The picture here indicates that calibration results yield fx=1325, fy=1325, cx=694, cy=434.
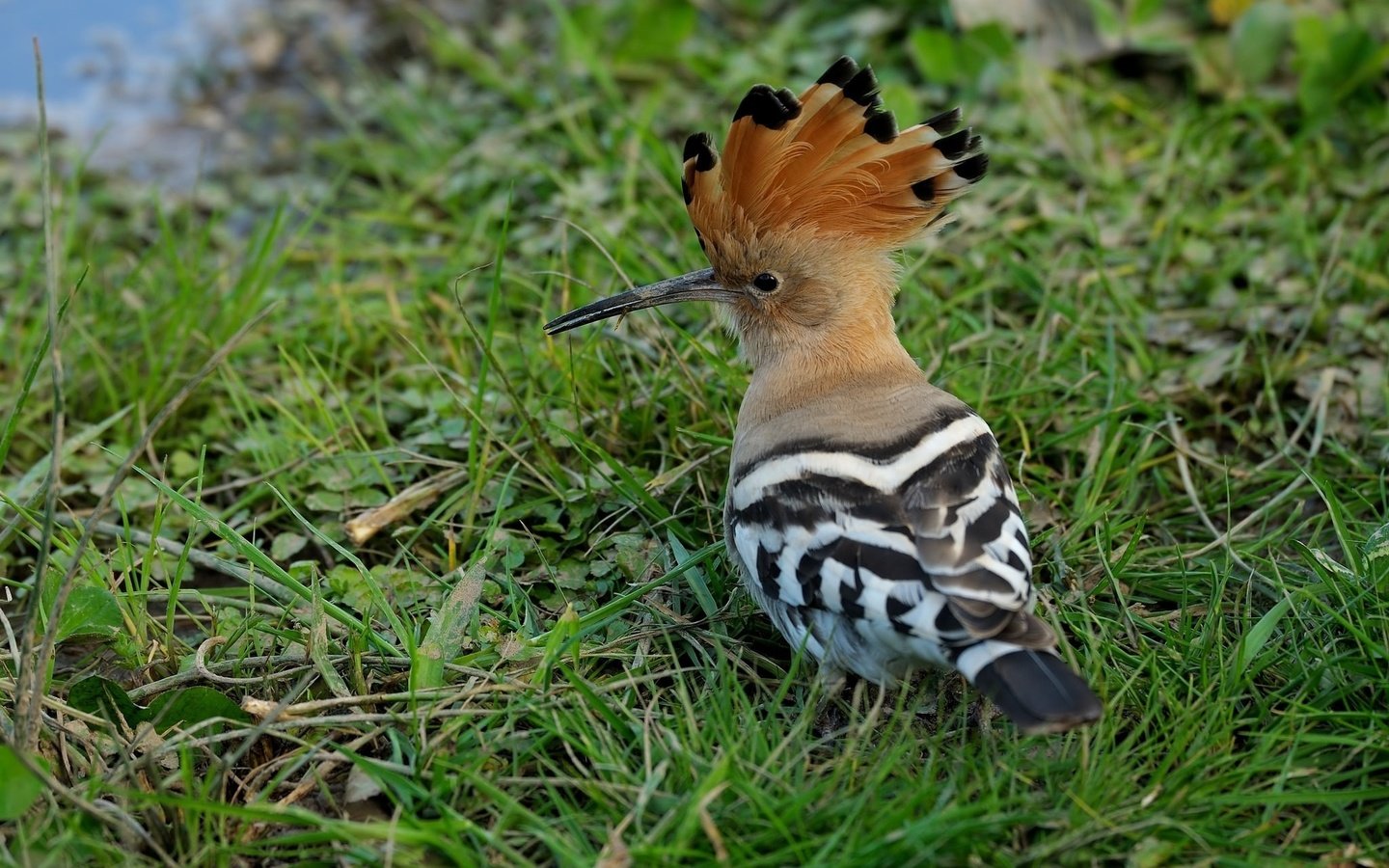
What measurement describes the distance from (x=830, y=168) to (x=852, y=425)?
497 millimetres

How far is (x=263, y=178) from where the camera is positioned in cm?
419

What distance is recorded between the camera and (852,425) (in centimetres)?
231

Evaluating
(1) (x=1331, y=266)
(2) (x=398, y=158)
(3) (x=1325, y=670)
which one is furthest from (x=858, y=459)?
(2) (x=398, y=158)

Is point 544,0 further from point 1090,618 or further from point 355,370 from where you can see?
point 1090,618

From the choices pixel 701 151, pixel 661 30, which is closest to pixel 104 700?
pixel 701 151

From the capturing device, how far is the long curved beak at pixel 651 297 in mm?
2609

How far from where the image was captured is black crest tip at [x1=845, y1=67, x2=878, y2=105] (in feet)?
7.73

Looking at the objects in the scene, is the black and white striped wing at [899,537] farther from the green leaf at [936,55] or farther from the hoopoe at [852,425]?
the green leaf at [936,55]

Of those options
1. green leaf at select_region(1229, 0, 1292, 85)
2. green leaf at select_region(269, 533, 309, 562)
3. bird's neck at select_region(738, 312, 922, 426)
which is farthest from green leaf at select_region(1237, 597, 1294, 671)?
green leaf at select_region(1229, 0, 1292, 85)

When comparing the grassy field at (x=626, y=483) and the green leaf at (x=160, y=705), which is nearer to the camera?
the grassy field at (x=626, y=483)

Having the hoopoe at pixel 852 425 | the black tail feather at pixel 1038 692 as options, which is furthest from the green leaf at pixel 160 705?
the black tail feather at pixel 1038 692

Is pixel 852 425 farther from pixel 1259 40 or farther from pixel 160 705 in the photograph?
pixel 1259 40

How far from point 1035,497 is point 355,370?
61.5 inches

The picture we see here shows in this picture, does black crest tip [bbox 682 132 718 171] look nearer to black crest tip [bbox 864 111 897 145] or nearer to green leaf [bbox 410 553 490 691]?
black crest tip [bbox 864 111 897 145]
